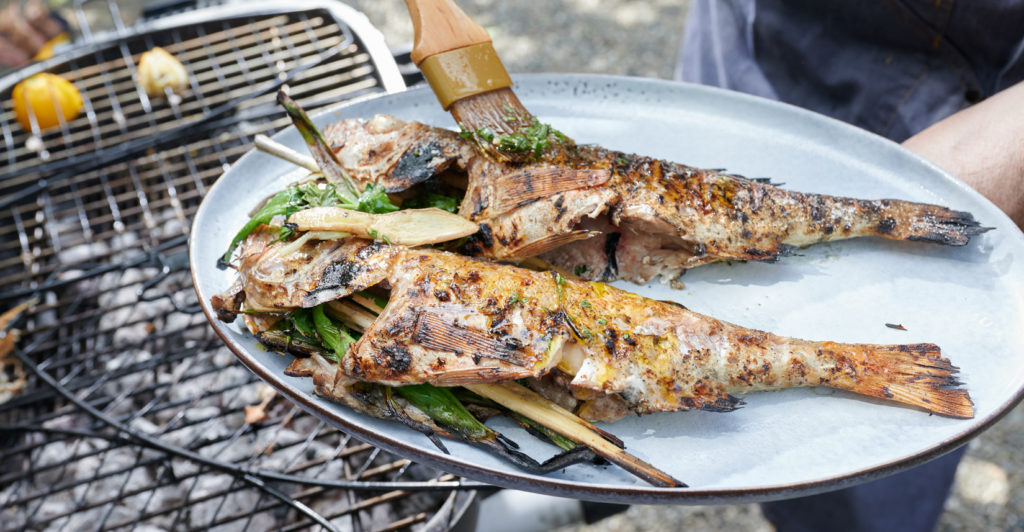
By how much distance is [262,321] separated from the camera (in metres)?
2.22

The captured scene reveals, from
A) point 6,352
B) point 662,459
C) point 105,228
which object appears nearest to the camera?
point 662,459

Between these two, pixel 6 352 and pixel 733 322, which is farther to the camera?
pixel 6 352

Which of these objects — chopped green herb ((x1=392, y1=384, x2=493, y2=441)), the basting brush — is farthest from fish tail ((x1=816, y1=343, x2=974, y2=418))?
the basting brush

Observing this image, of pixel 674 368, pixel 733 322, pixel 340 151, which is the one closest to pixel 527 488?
pixel 674 368

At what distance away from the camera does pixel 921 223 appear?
2439 mm

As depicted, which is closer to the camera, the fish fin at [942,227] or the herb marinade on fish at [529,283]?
the herb marinade on fish at [529,283]

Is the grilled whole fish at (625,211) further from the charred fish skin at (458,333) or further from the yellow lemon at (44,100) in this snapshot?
the yellow lemon at (44,100)

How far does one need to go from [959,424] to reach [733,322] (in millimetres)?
719

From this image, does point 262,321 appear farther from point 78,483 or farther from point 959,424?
point 959,424

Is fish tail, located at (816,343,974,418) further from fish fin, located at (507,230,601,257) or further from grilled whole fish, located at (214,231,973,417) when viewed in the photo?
fish fin, located at (507,230,601,257)

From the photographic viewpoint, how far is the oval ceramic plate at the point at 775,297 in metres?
1.87

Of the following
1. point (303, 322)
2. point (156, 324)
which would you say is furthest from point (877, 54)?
point (156, 324)

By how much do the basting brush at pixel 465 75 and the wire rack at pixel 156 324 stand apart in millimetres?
1049

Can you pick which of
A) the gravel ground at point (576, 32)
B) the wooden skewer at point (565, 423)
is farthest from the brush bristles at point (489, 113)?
the gravel ground at point (576, 32)
